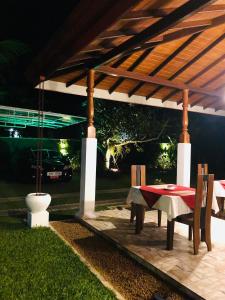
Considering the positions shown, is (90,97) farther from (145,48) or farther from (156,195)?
(156,195)

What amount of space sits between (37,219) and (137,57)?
12.9ft

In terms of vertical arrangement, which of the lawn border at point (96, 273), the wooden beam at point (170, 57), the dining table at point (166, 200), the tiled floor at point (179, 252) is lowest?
the lawn border at point (96, 273)

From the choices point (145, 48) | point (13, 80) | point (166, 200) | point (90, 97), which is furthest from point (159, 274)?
point (13, 80)

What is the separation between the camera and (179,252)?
414 centimetres

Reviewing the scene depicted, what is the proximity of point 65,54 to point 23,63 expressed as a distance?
1289 centimetres

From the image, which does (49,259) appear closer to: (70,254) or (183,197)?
(70,254)

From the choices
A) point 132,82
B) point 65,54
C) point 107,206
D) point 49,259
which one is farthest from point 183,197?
point 132,82

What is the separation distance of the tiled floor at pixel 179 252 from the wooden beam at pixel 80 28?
3129mm

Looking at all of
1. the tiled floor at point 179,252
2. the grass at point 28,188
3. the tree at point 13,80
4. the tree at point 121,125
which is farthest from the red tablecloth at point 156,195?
the tree at point 13,80

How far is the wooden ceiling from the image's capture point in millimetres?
3645

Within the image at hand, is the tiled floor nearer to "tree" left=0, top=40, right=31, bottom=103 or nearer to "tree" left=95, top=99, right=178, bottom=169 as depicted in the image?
"tree" left=95, top=99, right=178, bottom=169

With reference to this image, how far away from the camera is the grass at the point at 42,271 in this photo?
3.02m

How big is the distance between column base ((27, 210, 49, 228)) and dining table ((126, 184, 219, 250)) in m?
1.69

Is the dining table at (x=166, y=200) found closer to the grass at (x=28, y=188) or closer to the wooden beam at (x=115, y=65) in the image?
the wooden beam at (x=115, y=65)
